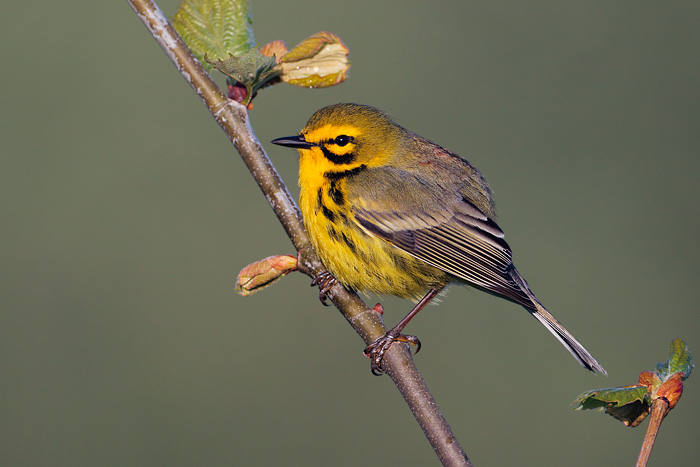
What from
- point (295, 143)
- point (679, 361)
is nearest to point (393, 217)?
point (295, 143)

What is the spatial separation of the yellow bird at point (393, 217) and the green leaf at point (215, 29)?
23.9 inches

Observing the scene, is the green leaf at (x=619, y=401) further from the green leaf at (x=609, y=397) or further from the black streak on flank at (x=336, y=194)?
the black streak on flank at (x=336, y=194)

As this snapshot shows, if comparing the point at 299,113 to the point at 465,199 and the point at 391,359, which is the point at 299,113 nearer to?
the point at 465,199

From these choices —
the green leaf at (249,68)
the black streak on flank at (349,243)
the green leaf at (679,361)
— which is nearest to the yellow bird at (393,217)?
the black streak on flank at (349,243)

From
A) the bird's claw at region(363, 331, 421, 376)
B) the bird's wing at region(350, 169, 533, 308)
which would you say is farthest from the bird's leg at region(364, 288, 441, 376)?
the bird's wing at region(350, 169, 533, 308)

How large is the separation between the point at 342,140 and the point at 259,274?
1019 millimetres

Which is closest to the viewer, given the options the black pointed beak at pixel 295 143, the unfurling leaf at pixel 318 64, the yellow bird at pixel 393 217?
the unfurling leaf at pixel 318 64

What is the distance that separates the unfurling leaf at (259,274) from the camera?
7.16 feet

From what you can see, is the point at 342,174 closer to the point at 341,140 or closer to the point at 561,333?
the point at 341,140

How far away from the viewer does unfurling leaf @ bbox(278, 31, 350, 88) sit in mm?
2318

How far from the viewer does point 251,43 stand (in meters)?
2.38

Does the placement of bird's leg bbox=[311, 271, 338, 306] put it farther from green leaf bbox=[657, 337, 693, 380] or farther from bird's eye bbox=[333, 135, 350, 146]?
green leaf bbox=[657, 337, 693, 380]

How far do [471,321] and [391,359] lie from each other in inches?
132

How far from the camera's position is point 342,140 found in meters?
3.00
